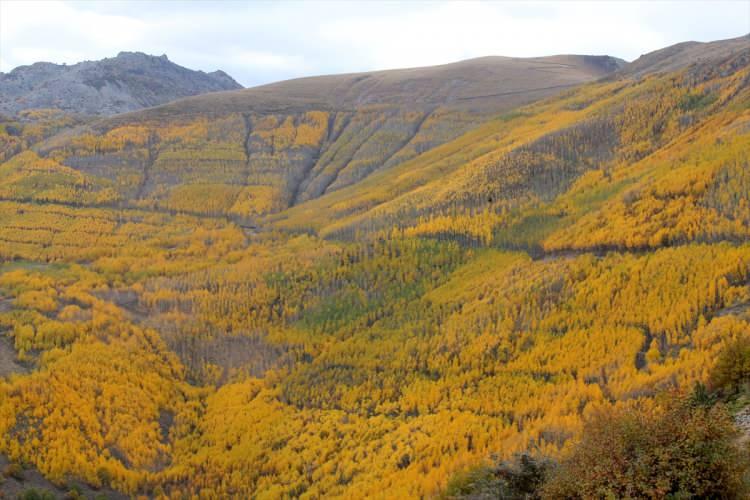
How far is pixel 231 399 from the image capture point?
35.0 m

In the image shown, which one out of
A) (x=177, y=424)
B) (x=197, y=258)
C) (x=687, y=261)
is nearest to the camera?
(x=687, y=261)

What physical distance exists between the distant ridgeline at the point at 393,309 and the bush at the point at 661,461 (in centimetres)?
30

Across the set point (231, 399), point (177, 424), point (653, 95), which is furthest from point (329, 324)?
point (653, 95)

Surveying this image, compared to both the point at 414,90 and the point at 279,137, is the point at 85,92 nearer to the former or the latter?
the point at 279,137

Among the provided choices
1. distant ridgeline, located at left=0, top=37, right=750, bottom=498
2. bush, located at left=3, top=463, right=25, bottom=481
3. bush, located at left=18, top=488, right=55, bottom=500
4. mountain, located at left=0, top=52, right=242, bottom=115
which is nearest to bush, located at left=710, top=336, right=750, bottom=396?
distant ridgeline, located at left=0, top=37, right=750, bottom=498

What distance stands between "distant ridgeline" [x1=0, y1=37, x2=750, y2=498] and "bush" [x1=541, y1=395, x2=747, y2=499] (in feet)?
0.97

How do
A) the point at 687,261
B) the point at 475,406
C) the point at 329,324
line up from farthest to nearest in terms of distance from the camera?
the point at 329,324, the point at 687,261, the point at 475,406

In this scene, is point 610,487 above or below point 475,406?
above

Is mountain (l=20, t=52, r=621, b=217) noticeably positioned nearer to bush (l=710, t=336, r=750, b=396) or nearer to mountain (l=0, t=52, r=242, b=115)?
mountain (l=0, t=52, r=242, b=115)

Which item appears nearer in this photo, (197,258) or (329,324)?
(329,324)

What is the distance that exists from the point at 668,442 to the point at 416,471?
43.2 ft

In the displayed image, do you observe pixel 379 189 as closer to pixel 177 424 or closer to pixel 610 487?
pixel 177 424

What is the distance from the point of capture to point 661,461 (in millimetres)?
11641

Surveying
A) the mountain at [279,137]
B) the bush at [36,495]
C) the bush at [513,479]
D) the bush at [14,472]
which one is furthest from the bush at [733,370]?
the mountain at [279,137]
